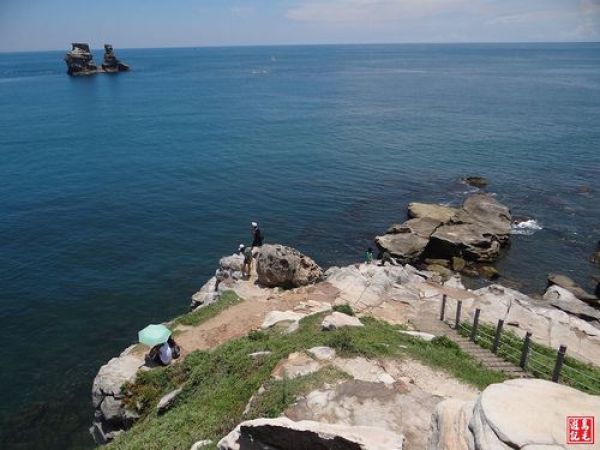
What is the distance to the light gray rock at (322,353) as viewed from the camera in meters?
18.4

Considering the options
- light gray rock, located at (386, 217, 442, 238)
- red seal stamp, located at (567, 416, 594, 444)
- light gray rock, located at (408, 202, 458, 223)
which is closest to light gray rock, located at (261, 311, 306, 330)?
red seal stamp, located at (567, 416, 594, 444)

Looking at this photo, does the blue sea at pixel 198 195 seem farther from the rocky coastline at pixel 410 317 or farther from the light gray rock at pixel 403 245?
the rocky coastline at pixel 410 317

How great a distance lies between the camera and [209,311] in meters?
28.8

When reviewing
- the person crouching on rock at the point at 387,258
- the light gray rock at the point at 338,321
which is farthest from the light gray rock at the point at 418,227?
the light gray rock at the point at 338,321

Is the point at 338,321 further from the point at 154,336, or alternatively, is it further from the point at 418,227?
the point at 418,227

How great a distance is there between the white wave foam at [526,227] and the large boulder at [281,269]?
2846cm

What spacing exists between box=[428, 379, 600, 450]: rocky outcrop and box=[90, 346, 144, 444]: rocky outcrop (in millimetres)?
16415

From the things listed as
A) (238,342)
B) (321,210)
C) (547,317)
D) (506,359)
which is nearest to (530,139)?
(321,210)

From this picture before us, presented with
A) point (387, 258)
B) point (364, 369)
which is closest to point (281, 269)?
point (387, 258)

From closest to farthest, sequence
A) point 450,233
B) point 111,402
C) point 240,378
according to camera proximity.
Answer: point 240,378 → point 111,402 → point 450,233

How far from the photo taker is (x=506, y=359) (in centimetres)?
2253

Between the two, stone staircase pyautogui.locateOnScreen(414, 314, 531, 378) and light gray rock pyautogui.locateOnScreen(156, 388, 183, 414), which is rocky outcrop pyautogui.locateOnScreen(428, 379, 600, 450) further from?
light gray rock pyautogui.locateOnScreen(156, 388, 183, 414)

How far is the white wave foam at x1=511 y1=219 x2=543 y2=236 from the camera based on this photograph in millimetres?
50378

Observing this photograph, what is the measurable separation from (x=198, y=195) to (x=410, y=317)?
3587 centimetres
